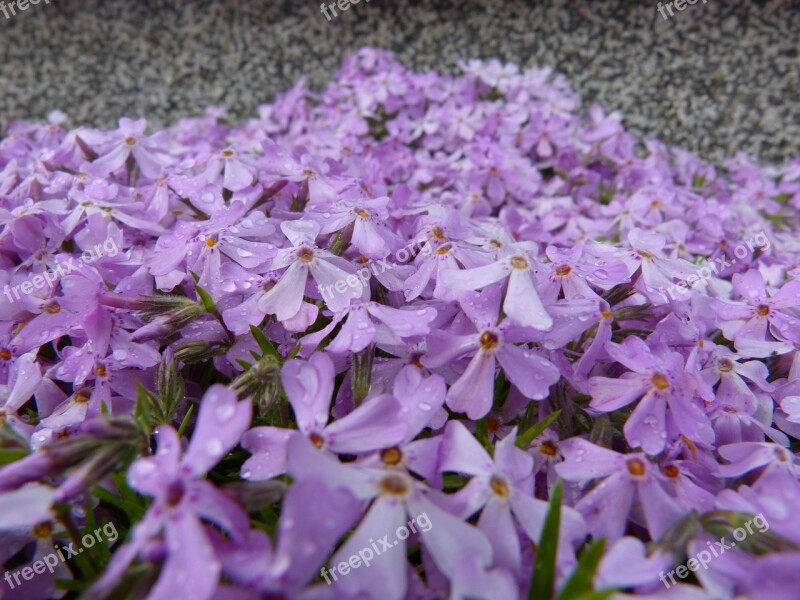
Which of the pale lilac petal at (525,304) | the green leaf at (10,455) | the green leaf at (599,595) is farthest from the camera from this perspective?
the pale lilac petal at (525,304)

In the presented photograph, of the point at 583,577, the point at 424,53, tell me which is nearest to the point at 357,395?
the point at 583,577

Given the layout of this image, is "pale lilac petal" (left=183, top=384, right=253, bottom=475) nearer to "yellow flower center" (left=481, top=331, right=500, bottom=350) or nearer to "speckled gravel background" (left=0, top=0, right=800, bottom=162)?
"yellow flower center" (left=481, top=331, right=500, bottom=350)

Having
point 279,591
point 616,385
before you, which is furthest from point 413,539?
point 616,385

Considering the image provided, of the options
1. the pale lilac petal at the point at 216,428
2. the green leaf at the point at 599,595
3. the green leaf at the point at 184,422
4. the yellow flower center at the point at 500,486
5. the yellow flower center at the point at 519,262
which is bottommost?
the green leaf at the point at 184,422

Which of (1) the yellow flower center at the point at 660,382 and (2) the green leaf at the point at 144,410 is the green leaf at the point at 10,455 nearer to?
(2) the green leaf at the point at 144,410

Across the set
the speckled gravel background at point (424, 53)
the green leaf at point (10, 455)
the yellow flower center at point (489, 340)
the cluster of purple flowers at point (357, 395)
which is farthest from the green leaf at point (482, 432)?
the speckled gravel background at point (424, 53)

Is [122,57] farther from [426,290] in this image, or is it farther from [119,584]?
[119,584]
